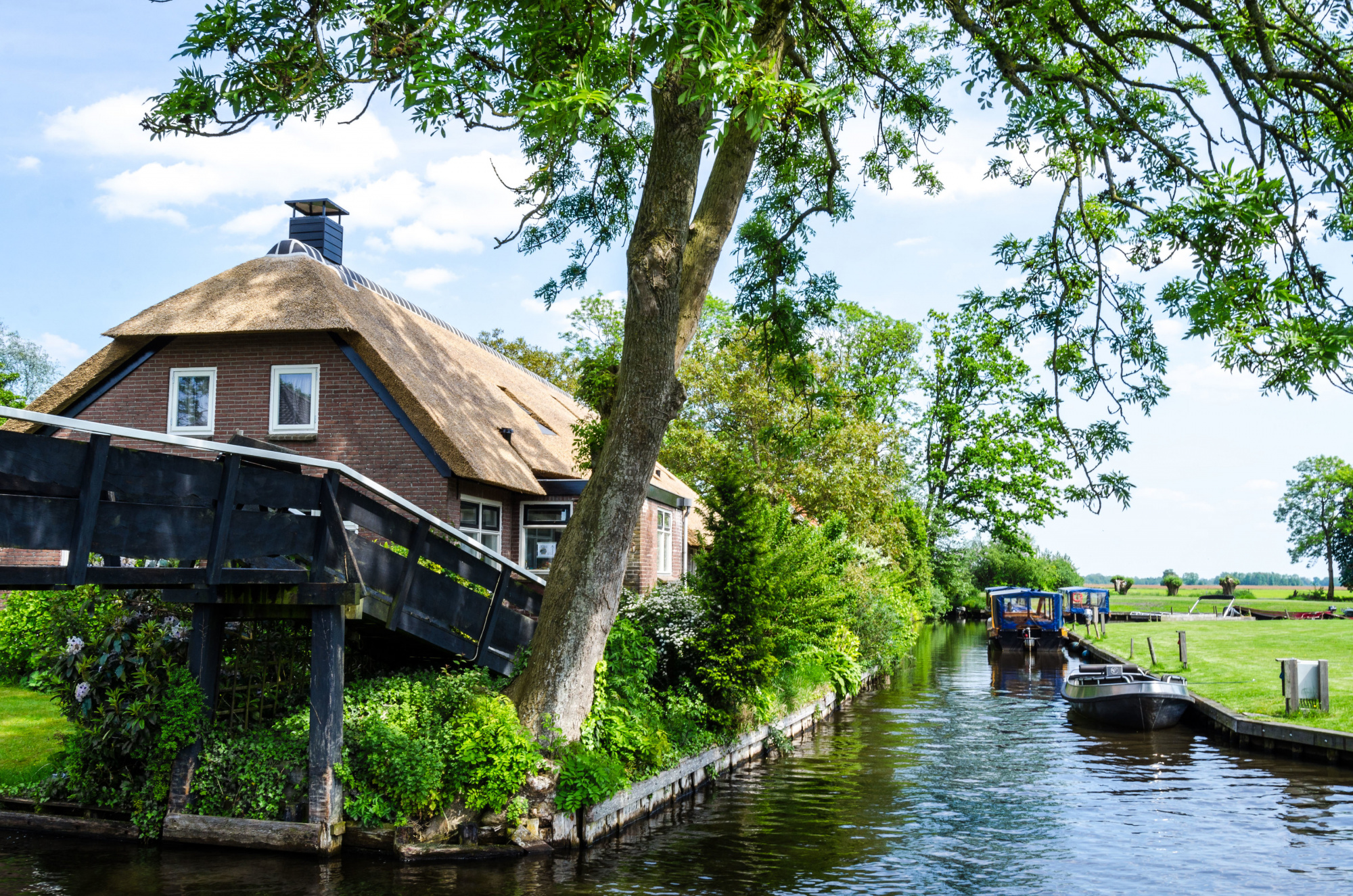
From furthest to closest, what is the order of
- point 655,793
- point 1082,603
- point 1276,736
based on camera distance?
point 1082,603 → point 1276,736 → point 655,793

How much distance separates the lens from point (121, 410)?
19312 millimetres

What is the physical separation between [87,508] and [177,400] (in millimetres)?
11824

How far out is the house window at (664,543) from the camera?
25953 millimetres

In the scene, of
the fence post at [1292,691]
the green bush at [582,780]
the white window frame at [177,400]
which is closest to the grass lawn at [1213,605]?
the fence post at [1292,691]

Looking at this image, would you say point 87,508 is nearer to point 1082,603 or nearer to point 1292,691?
point 1292,691

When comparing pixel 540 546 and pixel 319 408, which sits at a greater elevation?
pixel 319 408

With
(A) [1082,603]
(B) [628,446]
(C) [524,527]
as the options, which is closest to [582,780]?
(B) [628,446]

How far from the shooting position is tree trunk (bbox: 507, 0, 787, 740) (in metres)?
11.2

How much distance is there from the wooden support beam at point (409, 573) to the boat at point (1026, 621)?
37395 mm

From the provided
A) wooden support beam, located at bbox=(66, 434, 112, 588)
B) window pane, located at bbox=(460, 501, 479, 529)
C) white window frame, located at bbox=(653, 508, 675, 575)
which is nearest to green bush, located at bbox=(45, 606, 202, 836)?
wooden support beam, located at bbox=(66, 434, 112, 588)

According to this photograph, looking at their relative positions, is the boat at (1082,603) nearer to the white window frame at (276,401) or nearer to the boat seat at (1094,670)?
the boat seat at (1094,670)

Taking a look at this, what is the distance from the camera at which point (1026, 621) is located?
44.2 meters

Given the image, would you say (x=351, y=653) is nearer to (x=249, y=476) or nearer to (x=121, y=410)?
(x=249, y=476)

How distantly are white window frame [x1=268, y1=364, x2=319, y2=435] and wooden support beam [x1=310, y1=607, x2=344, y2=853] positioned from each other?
8.63 meters
